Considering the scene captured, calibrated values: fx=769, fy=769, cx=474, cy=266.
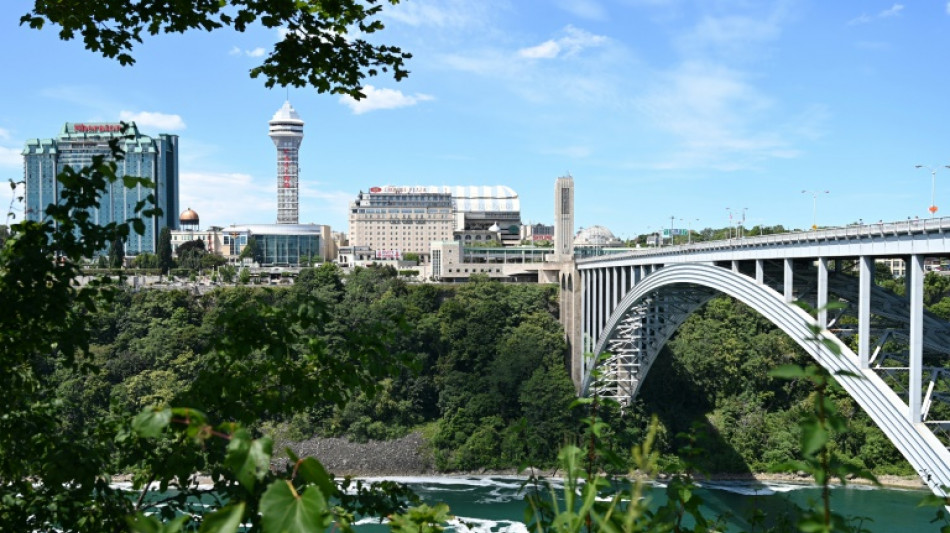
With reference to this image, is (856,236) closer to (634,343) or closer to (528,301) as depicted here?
(634,343)

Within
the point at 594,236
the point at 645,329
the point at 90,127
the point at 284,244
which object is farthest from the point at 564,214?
the point at 90,127

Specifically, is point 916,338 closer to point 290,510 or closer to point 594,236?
point 290,510

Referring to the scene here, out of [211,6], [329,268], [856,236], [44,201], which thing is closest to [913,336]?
[856,236]

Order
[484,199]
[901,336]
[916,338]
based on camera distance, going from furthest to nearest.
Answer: [484,199] < [901,336] < [916,338]

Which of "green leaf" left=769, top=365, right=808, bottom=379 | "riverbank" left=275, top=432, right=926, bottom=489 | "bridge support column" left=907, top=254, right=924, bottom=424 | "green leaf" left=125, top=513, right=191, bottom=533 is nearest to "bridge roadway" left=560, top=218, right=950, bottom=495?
"bridge support column" left=907, top=254, right=924, bottom=424

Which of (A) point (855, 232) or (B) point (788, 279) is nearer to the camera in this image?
(A) point (855, 232)

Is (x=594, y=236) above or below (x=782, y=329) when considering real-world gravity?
above
